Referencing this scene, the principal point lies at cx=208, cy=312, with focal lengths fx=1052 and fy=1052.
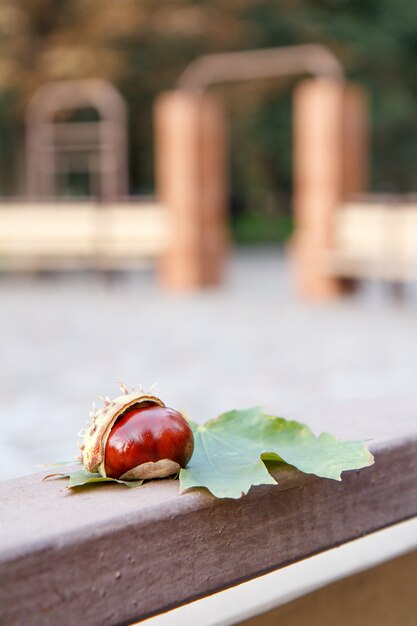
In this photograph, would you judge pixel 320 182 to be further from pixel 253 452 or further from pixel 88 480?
pixel 88 480

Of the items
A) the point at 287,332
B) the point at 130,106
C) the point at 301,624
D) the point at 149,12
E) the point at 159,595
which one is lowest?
the point at 287,332

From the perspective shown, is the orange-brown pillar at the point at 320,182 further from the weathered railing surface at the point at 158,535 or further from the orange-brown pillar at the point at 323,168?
the weathered railing surface at the point at 158,535

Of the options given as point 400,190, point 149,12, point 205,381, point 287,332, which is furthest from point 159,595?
point 400,190

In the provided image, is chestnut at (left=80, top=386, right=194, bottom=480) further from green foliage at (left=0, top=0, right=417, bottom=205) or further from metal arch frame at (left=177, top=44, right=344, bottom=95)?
green foliage at (left=0, top=0, right=417, bottom=205)

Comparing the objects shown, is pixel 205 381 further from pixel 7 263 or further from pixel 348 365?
pixel 7 263

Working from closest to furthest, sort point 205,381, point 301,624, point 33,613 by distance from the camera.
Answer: point 33,613, point 301,624, point 205,381

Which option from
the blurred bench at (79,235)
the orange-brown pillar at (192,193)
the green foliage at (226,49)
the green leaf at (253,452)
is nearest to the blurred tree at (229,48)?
the green foliage at (226,49)

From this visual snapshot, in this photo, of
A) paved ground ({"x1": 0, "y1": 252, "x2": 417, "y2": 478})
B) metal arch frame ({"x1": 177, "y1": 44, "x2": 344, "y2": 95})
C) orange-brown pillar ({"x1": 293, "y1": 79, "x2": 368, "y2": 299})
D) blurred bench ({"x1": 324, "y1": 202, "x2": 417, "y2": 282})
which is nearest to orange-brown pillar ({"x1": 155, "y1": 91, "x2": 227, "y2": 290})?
paved ground ({"x1": 0, "y1": 252, "x2": 417, "y2": 478})
